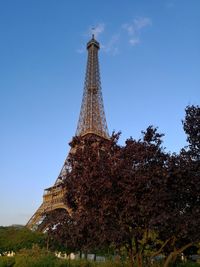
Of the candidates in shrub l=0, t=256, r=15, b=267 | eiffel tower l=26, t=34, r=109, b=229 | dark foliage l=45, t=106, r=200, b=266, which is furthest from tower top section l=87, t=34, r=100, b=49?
dark foliage l=45, t=106, r=200, b=266

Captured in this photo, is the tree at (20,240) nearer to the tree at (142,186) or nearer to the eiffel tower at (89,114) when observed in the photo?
the eiffel tower at (89,114)

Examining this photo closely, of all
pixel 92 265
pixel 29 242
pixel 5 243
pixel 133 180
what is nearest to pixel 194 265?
pixel 92 265

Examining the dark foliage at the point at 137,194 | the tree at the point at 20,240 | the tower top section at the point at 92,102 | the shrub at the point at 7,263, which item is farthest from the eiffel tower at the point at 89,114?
the dark foliage at the point at 137,194

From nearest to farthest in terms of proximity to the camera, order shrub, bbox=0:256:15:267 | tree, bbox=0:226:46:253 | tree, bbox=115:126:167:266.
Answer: tree, bbox=115:126:167:266
shrub, bbox=0:256:15:267
tree, bbox=0:226:46:253

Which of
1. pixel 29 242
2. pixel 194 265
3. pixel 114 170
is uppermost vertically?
pixel 29 242

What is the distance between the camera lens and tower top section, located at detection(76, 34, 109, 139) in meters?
71.4

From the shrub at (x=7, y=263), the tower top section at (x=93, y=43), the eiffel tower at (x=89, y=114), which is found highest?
the tower top section at (x=93, y=43)

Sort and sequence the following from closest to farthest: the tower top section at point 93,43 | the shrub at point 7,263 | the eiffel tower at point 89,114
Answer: the shrub at point 7,263 → the eiffel tower at point 89,114 → the tower top section at point 93,43

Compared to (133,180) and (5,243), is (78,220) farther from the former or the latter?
(5,243)

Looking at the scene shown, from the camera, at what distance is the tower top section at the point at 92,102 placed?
71.4 meters

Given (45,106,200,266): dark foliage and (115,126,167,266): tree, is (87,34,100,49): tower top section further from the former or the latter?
(115,126,167,266): tree

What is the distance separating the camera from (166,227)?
14.0m

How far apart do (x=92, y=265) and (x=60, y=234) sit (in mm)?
6331

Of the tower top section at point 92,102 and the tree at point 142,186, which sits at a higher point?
the tower top section at point 92,102
